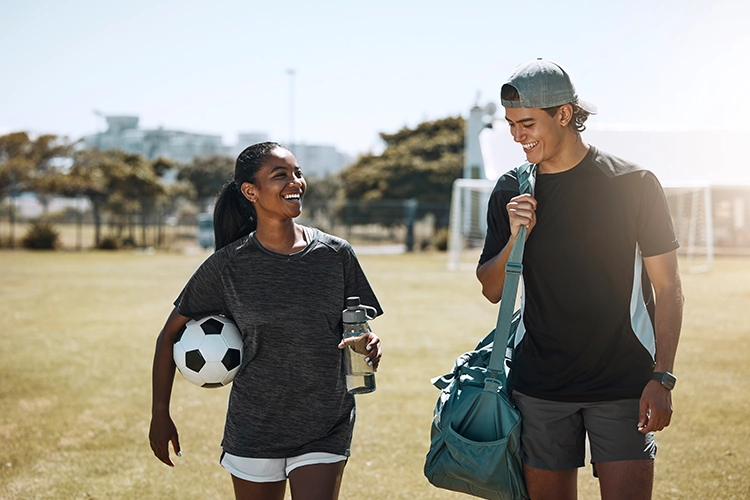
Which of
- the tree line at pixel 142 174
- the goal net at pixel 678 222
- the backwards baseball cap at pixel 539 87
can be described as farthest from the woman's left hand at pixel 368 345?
the tree line at pixel 142 174

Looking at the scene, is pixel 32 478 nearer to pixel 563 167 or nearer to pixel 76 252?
pixel 563 167

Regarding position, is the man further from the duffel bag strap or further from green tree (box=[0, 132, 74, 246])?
green tree (box=[0, 132, 74, 246])

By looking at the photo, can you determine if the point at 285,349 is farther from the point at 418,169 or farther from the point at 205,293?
the point at 418,169

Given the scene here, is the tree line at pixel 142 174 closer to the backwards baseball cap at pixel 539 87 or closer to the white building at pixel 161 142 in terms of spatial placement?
the backwards baseball cap at pixel 539 87

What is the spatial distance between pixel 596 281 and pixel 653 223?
258 millimetres

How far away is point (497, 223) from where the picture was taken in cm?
292

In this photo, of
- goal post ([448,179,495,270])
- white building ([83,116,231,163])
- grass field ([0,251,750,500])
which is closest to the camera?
grass field ([0,251,750,500])

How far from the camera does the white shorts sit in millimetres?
2938

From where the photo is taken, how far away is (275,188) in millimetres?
3051

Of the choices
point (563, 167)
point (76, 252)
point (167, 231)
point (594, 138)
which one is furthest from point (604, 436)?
point (167, 231)

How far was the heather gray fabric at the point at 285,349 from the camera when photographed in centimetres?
295

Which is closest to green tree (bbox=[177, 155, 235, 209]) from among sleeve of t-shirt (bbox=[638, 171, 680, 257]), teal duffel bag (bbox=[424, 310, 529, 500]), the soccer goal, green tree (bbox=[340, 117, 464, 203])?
green tree (bbox=[340, 117, 464, 203])

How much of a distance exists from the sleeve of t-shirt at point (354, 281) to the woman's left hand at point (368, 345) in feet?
0.54

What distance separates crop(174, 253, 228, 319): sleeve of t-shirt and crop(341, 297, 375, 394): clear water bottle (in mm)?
482
